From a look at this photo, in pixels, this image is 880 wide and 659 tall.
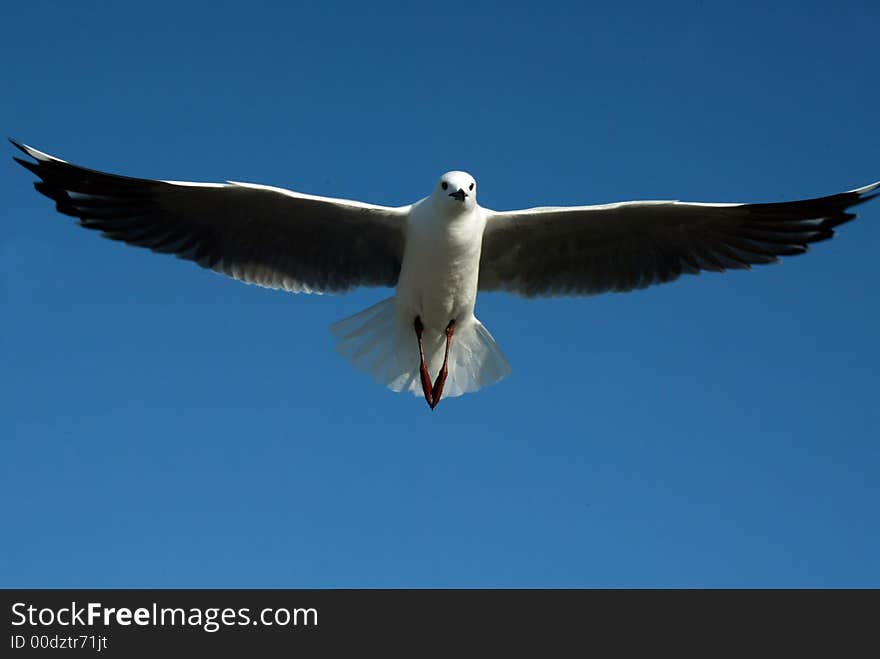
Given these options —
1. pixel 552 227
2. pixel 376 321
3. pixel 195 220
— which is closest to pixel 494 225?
pixel 552 227

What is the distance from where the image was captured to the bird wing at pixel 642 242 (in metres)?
8.53

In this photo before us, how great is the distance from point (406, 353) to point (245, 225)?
1412 millimetres

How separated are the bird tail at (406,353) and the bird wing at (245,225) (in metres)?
0.29

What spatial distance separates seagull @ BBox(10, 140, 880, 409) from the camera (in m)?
8.28

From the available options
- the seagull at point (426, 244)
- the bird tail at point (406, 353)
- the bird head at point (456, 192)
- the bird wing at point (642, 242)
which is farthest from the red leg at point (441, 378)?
the bird head at point (456, 192)

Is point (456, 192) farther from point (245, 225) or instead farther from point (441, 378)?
point (245, 225)

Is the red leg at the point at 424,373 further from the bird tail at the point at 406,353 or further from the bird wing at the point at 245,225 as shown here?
the bird wing at the point at 245,225

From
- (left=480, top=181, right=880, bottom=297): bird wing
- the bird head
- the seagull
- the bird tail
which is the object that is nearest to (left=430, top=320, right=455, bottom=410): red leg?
the seagull

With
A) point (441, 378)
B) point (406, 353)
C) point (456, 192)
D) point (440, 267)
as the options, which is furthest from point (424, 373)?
point (456, 192)

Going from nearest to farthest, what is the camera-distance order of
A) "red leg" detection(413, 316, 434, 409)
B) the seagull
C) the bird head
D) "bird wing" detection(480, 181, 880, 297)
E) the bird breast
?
the bird head < the bird breast < the seagull < "bird wing" detection(480, 181, 880, 297) < "red leg" detection(413, 316, 434, 409)

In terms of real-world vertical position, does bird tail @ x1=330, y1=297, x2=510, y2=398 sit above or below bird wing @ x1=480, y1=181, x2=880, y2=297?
below

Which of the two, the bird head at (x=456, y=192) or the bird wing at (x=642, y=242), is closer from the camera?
the bird head at (x=456, y=192)

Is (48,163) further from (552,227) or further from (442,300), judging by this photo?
(552,227)

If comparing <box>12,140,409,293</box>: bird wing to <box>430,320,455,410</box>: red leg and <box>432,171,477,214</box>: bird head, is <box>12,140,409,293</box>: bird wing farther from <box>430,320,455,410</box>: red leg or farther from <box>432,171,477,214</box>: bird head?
<box>430,320,455,410</box>: red leg
